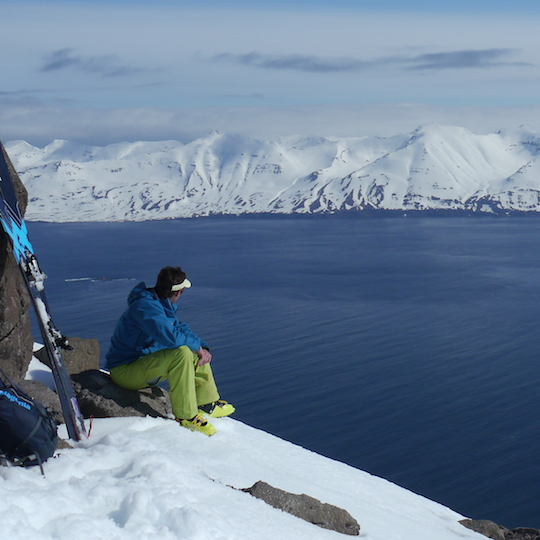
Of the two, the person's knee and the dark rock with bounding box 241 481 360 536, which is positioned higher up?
the person's knee

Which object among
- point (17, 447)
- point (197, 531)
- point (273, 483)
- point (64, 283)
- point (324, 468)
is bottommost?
point (64, 283)

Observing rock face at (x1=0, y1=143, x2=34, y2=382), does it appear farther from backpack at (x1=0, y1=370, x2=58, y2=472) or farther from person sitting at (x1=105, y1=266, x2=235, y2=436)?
backpack at (x1=0, y1=370, x2=58, y2=472)

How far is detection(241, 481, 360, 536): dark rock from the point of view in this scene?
543 cm

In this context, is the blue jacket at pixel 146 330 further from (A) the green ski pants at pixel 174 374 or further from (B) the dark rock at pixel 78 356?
(B) the dark rock at pixel 78 356

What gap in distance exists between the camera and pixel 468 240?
399 feet

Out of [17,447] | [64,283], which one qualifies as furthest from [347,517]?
[64,283]

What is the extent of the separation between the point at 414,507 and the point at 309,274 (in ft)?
217

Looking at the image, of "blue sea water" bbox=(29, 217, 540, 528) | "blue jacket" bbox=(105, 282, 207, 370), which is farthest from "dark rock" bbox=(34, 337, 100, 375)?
"blue sea water" bbox=(29, 217, 540, 528)

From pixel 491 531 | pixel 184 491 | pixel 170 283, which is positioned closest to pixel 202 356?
pixel 170 283

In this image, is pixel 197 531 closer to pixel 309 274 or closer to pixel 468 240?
pixel 309 274

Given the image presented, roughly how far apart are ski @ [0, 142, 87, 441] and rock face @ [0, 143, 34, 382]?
2.01 ft

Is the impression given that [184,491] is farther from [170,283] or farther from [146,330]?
[170,283]

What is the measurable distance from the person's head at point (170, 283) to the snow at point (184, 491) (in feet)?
4.58

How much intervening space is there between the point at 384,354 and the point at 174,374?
105ft
